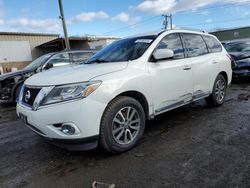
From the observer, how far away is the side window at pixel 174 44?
3.97m

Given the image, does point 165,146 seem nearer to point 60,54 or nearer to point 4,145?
point 4,145

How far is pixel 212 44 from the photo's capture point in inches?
208

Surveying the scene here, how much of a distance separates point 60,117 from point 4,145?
1.79m

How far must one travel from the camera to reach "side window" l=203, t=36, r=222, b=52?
515cm

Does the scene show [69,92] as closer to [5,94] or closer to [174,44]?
[174,44]

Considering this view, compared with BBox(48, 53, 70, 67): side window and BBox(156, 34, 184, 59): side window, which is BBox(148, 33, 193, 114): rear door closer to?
BBox(156, 34, 184, 59): side window

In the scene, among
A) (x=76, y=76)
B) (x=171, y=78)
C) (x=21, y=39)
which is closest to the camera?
(x=76, y=76)

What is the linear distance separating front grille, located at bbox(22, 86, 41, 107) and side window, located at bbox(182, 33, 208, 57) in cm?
283

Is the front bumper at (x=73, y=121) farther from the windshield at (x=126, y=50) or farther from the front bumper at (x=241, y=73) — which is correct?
the front bumper at (x=241, y=73)

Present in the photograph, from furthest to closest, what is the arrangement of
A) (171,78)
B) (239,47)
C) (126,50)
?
(239,47), (126,50), (171,78)

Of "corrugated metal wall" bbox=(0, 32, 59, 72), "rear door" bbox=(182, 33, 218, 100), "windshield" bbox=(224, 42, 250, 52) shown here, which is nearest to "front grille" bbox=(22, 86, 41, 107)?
"rear door" bbox=(182, 33, 218, 100)

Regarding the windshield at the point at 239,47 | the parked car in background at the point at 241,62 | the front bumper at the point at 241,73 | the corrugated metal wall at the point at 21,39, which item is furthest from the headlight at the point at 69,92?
the corrugated metal wall at the point at 21,39

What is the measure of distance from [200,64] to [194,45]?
424mm

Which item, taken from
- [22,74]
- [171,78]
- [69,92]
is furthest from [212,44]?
[22,74]
